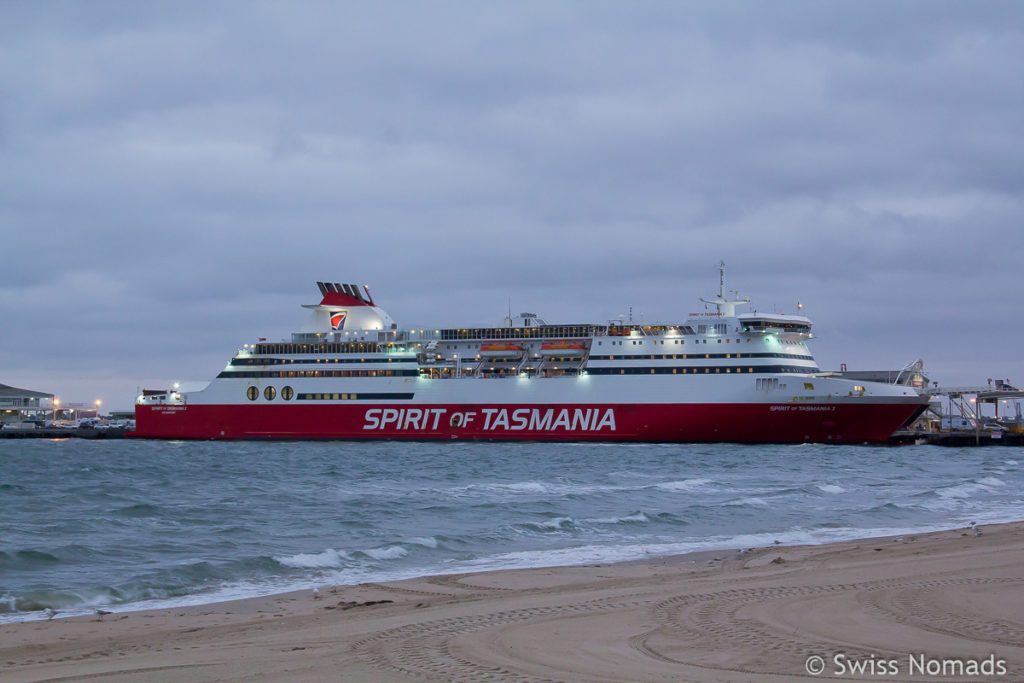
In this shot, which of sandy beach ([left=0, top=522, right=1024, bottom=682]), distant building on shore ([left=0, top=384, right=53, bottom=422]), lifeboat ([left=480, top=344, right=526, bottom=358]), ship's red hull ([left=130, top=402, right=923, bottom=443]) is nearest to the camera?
sandy beach ([left=0, top=522, right=1024, bottom=682])

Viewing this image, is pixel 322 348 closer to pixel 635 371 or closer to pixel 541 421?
pixel 541 421

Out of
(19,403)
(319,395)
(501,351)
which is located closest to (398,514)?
(501,351)

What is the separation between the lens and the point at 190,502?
22.7 meters

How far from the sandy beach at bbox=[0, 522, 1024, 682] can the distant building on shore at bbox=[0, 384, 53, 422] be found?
388ft

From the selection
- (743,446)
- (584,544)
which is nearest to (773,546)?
(584,544)

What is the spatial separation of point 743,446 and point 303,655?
44.7 metres

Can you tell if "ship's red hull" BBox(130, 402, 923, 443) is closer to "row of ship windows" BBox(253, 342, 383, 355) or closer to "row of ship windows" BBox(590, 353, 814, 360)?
"row of ship windows" BBox(590, 353, 814, 360)

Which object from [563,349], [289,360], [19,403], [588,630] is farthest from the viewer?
[19,403]

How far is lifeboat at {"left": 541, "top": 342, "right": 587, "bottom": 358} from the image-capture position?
54.8m

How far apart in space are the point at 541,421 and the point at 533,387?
2144 millimetres

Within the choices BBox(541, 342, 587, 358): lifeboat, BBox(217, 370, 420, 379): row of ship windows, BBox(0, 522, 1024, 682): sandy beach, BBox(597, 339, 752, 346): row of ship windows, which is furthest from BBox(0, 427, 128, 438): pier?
BBox(0, 522, 1024, 682): sandy beach

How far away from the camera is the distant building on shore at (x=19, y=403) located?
115 m

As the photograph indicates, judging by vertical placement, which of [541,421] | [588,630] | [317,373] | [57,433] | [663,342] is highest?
[663,342]

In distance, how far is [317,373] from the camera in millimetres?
58875
